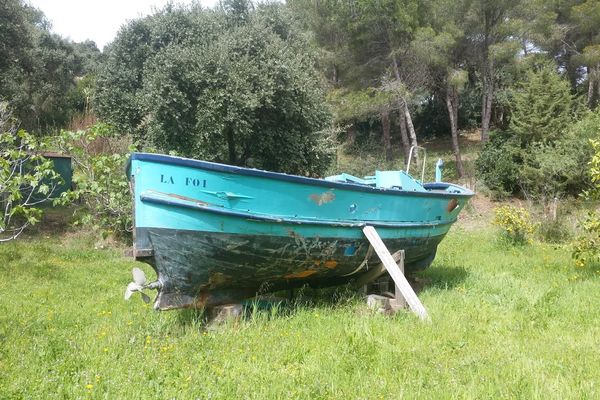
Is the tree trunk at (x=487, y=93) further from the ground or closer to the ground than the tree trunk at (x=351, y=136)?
further from the ground

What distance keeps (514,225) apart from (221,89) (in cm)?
866

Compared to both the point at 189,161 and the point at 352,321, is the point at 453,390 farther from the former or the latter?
the point at 189,161

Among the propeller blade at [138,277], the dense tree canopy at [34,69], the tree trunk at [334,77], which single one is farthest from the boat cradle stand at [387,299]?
the tree trunk at [334,77]

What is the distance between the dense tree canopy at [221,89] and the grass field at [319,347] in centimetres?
797

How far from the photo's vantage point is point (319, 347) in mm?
4418

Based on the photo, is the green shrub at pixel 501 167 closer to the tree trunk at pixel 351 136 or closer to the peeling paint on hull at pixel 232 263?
the tree trunk at pixel 351 136

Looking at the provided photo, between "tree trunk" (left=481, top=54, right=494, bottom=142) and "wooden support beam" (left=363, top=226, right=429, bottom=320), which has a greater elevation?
"tree trunk" (left=481, top=54, right=494, bottom=142)

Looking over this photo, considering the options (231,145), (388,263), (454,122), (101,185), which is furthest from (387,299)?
(454,122)

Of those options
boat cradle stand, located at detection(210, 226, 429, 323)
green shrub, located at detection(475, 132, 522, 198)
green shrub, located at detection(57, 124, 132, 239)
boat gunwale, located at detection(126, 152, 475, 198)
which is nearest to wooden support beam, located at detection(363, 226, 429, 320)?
boat cradle stand, located at detection(210, 226, 429, 323)

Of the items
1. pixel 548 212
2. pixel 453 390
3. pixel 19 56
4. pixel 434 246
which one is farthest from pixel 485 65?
pixel 453 390

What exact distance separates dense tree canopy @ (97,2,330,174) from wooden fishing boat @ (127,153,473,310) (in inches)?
351

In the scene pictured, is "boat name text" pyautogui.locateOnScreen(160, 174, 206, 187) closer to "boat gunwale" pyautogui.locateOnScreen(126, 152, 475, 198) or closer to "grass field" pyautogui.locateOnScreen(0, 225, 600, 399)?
"boat gunwale" pyautogui.locateOnScreen(126, 152, 475, 198)

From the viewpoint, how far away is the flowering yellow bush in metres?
11.4

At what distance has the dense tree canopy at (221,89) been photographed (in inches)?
564
